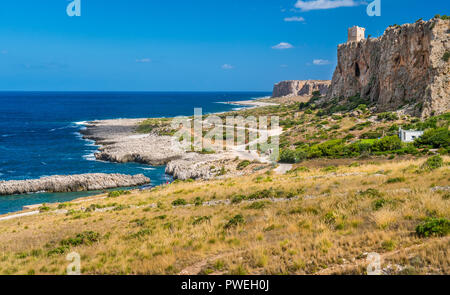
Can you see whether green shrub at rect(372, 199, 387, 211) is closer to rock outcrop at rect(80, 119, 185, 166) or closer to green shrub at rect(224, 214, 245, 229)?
green shrub at rect(224, 214, 245, 229)

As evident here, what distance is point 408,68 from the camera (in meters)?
43.4

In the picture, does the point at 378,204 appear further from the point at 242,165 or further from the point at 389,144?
the point at 242,165

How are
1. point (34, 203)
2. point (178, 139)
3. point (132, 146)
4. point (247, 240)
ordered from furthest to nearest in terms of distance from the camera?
point (178, 139) → point (132, 146) → point (34, 203) → point (247, 240)

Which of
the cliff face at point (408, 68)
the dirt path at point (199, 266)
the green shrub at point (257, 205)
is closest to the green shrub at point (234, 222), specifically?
the green shrub at point (257, 205)

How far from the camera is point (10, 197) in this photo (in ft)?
104

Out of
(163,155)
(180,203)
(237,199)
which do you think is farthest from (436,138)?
(163,155)

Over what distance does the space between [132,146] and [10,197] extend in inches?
953

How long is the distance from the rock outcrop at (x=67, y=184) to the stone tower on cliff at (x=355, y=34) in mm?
53144

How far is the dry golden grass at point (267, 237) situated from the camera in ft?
24.8

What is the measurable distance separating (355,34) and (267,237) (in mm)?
67253

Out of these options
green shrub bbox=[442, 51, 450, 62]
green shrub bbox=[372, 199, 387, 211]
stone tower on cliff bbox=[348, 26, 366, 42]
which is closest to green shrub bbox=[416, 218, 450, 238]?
green shrub bbox=[372, 199, 387, 211]

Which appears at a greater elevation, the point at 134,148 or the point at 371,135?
the point at 371,135

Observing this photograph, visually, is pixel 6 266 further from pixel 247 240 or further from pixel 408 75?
pixel 408 75
